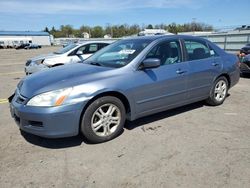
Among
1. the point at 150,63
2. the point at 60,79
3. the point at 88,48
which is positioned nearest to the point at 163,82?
the point at 150,63

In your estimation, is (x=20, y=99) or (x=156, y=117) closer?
(x=20, y=99)

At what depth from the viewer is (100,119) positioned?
147 inches

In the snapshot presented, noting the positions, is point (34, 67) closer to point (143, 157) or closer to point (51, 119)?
point (51, 119)

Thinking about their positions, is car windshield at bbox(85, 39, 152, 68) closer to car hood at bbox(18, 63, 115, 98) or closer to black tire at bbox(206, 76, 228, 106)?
car hood at bbox(18, 63, 115, 98)

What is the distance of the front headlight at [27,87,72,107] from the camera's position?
3.33 m

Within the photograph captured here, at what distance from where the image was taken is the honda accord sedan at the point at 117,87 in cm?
339

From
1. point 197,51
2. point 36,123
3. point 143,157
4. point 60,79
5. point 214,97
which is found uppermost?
point 197,51

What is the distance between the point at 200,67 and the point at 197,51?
37cm

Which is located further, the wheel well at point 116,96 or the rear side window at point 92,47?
the rear side window at point 92,47

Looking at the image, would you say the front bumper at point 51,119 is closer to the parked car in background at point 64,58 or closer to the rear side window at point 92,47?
the parked car in background at point 64,58

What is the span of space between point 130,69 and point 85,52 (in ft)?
19.4

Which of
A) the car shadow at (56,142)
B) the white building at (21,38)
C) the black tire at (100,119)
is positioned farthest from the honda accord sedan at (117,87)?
the white building at (21,38)

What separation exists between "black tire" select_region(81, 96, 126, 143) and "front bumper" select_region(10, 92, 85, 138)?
0.12 metres

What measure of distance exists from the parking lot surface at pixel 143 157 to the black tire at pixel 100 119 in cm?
11
